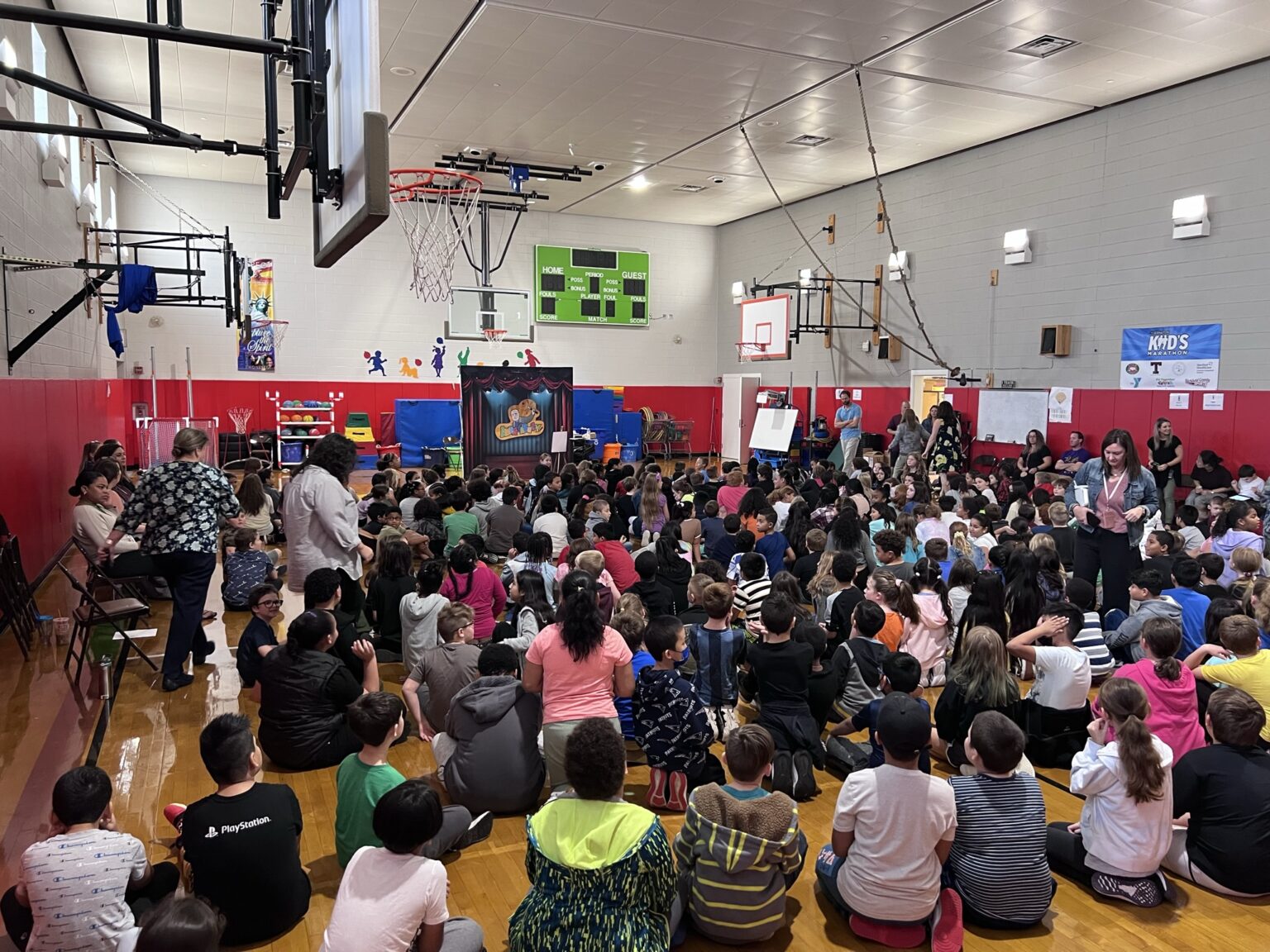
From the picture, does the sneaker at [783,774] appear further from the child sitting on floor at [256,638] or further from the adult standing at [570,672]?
the child sitting on floor at [256,638]

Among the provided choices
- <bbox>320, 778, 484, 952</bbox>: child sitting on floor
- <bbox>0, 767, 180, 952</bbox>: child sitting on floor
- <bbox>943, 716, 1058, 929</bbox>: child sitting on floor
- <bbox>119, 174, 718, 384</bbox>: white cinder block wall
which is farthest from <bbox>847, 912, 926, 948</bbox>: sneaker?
<bbox>119, 174, 718, 384</bbox>: white cinder block wall

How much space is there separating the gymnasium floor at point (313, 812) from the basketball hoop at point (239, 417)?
34.9ft

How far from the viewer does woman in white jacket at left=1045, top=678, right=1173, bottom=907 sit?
10.1 ft

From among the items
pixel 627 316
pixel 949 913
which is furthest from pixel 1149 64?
pixel 627 316

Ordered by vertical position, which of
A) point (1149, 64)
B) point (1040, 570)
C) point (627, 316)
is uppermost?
point (1149, 64)

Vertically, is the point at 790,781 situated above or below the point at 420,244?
below

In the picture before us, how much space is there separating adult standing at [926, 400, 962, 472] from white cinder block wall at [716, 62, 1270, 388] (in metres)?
1.00

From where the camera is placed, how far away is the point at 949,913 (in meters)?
2.91

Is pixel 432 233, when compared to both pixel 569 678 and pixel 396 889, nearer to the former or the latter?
pixel 569 678

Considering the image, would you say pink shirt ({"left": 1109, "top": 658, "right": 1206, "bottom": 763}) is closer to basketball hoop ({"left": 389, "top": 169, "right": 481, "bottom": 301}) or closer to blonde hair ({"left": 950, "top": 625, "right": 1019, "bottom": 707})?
blonde hair ({"left": 950, "top": 625, "right": 1019, "bottom": 707})

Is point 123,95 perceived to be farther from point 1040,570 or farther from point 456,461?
point 1040,570

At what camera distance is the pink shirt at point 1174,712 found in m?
3.79

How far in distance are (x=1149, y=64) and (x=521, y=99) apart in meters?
7.43

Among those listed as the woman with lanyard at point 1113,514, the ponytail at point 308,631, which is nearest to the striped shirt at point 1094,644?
the woman with lanyard at point 1113,514
